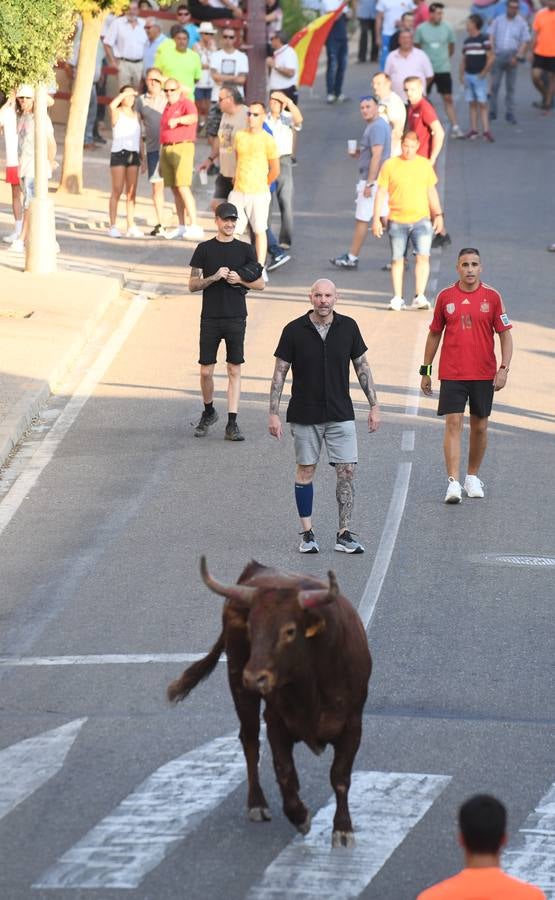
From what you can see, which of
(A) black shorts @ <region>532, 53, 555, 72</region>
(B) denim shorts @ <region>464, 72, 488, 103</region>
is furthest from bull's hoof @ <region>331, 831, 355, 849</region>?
(A) black shorts @ <region>532, 53, 555, 72</region>

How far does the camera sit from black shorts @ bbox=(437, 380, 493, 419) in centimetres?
1463

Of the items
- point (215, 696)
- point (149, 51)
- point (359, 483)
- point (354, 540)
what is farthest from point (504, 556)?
point (149, 51)

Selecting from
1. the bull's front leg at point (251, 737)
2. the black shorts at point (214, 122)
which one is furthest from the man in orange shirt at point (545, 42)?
the bull's front leg at point (251, 737)

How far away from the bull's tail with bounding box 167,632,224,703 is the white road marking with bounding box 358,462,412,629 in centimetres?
298

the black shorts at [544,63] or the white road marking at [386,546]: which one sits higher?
the black shorts at [544,63]

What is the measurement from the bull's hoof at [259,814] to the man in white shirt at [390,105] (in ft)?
55.9

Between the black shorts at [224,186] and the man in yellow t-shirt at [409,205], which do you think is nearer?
the man in yellow t-shirt at [409,205]

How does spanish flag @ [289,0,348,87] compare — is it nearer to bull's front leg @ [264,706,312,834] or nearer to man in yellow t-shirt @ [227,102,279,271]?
man in yellow t-shirt @ [227,102,279,271]

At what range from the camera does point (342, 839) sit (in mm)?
7930

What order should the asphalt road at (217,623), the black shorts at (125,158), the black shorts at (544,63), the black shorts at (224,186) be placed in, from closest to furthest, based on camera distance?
the asphalt road at (217,623) < the black shorts at (224,186) < the black shorts at (125,158) < the black shorts at (544,63)

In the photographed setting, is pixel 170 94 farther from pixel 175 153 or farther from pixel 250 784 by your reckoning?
pixel 250 784

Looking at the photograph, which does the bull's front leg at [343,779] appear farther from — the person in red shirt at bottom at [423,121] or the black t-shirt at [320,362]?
the person in red shirt at bottom at [423,121]

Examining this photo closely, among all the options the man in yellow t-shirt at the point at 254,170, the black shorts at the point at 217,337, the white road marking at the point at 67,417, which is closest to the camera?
the white road marking at the point at 67,417

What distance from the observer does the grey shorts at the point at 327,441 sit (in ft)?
42.7
